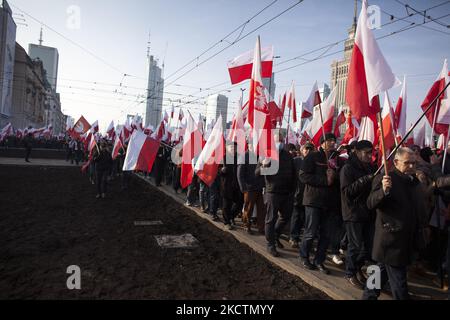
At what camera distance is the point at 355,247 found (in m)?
4.47

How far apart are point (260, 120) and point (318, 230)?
6.67 feet

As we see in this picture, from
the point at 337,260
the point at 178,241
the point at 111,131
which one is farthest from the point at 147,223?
the point at 111,131

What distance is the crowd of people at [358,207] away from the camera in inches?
134

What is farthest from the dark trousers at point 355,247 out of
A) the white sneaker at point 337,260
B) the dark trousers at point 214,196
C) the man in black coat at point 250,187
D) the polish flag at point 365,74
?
the dark trousers at point 214,196

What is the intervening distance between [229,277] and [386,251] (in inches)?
88.8

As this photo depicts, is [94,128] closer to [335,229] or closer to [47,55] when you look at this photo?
[335,229]

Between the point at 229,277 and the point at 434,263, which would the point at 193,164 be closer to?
the point at 229,277

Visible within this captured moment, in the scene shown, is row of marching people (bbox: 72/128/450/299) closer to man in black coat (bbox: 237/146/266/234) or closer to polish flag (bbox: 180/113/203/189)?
man in black coat (bbox: 237/146/266/234)

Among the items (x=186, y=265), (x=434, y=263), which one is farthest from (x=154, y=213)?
(x=434, y=263)

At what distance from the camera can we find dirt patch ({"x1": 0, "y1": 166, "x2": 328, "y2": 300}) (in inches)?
165

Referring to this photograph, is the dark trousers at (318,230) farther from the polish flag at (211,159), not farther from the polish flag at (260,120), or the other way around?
the polish flag at (211,159)

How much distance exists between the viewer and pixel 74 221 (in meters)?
7.60

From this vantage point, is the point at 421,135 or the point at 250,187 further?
the point at 421,135

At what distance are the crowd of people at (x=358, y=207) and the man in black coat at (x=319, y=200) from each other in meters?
0.01
